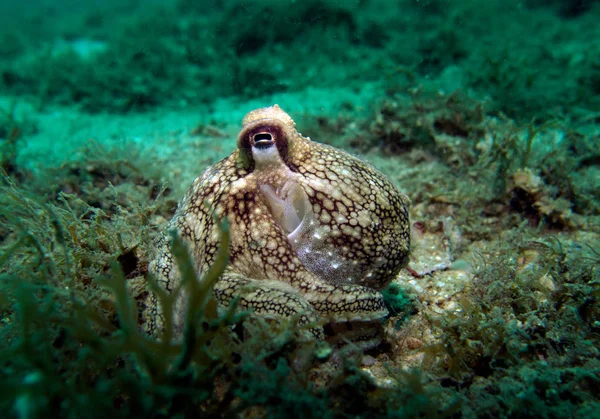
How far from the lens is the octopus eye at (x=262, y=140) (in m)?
2.61

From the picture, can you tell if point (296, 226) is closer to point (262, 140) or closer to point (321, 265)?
point (321, 265)

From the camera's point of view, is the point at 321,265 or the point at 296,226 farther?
the point at 296,226

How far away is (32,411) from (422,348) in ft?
8.91

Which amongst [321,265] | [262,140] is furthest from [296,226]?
[262,140]

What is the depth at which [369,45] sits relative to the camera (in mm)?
15273

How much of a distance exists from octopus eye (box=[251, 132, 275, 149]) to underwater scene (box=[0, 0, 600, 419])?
0.6 inches

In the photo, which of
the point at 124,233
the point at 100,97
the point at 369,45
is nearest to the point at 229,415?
the point at 124,233

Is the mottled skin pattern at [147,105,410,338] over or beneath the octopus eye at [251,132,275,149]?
beneath

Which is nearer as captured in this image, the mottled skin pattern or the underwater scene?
the underwater scene

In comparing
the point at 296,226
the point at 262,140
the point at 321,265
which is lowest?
the point at 321,265

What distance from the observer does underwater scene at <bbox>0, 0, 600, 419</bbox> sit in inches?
82.4

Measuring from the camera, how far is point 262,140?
8.57ft

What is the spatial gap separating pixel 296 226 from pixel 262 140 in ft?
2.40

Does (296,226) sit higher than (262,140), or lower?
lower
